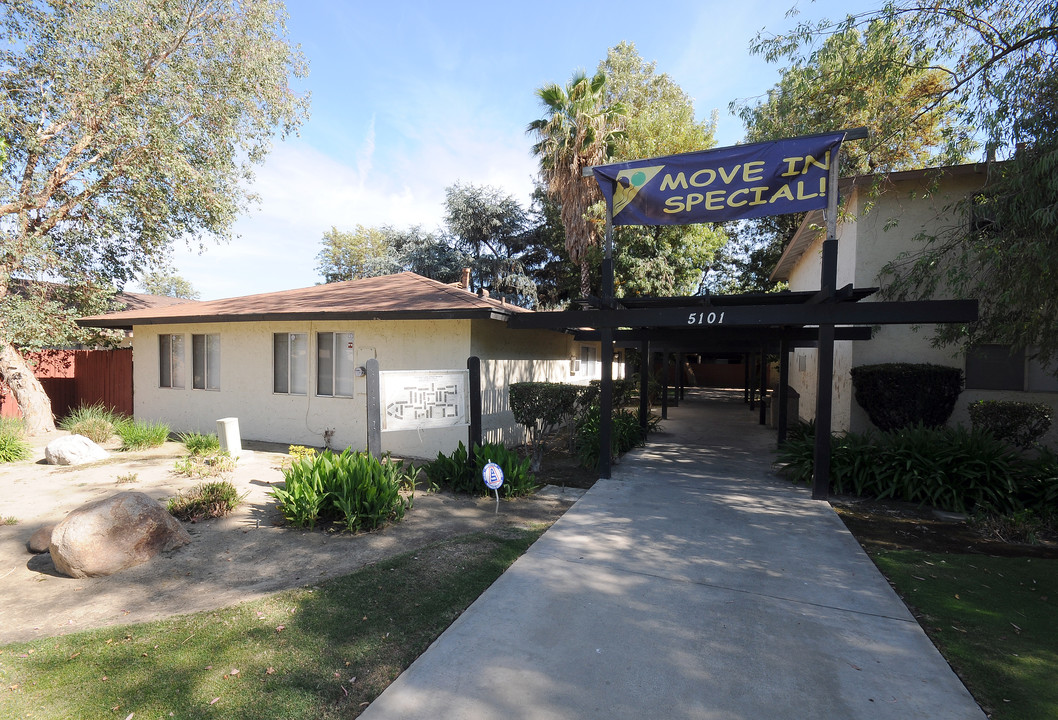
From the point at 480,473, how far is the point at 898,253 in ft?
28.6

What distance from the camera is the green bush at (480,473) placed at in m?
6.83

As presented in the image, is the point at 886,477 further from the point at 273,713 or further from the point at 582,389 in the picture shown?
the point at 273,713

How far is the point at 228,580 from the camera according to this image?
169 inches

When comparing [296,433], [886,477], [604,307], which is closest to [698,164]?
[604,307]

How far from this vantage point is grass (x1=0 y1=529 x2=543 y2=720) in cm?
271

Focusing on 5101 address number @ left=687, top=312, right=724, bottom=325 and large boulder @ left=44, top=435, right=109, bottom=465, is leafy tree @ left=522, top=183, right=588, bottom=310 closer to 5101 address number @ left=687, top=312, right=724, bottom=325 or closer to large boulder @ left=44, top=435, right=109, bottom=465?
5101 address number @ left=687, top=312, right=724, bottom=325

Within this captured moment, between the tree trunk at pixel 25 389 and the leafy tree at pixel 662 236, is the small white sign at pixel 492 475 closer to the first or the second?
the tree trunk at pixel 25 389

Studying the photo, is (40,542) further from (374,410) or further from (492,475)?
(492,475)

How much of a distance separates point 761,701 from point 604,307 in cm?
541

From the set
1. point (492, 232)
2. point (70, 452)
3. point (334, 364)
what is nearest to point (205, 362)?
point (70, 452)

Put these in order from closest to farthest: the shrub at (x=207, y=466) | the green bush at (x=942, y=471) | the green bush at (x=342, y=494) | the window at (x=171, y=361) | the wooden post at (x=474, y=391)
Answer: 1. the green bush at (x=342, y=494)
2. the green bush at (x=942, y=471)
3. the wooden post at (x=474, y=391)
4. the shrub at (x=207, y=466)
5. the window at (x=171, y=361)

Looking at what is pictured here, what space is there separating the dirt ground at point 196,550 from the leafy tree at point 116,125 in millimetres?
6335

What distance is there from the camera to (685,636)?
11.3ft

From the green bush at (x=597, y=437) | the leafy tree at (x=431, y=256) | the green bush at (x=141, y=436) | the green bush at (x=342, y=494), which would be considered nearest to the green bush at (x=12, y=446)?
the green bush at (x=141, y=436)
